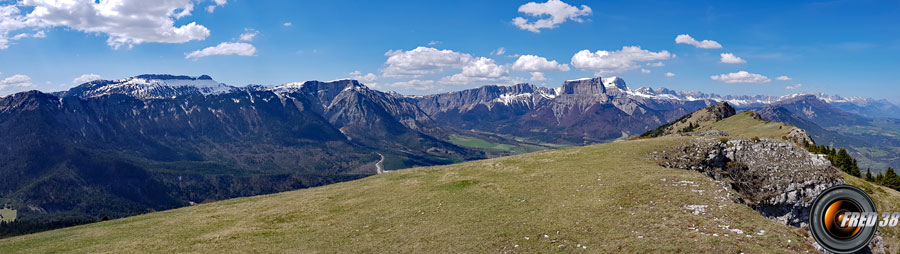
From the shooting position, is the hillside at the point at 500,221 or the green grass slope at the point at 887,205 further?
the green grass slope at the point at 887,205

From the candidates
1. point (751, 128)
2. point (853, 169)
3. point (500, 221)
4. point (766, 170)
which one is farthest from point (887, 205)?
point (751, 128)

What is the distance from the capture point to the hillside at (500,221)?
24417 millimetres

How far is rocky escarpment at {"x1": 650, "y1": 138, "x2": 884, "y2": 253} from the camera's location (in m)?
48.0

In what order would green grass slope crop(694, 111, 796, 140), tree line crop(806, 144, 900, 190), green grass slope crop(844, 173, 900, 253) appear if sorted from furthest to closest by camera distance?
green grass slope crop(694, 111, 796, 140) < tree line crop(806, 144, 900, 190) < green grass slope crop(844, 173, 900, 253)

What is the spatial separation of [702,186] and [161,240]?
153 feet

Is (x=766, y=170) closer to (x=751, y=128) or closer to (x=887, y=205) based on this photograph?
(x=887, y=205)

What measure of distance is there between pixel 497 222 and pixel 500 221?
0.33 meters

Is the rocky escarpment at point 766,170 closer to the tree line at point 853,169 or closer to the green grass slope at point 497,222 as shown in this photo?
the green grass slope at point 497,222

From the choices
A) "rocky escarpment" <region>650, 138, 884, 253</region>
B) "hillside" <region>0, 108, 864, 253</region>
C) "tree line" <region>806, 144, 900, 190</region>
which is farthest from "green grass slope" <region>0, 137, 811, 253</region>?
"tree line" <region>806, 144, 900, 190</region>

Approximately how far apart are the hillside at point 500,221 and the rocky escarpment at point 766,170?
24.2ft

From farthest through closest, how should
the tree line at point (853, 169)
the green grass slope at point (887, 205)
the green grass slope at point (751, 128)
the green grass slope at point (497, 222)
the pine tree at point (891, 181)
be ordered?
the green grass slope at point (751, 128)
the tree line at point (853, 169)
the pine tree at point (891, 181)
the green grass slope at point (887, 205)
the green grass slope at point (497, 222)

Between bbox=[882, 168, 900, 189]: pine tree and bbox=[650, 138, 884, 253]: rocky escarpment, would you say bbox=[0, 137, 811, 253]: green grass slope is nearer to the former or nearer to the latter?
bbox=[650, 138, 884, 253]: rocky escarpment

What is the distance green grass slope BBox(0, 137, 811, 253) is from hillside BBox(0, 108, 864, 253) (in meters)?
0.12

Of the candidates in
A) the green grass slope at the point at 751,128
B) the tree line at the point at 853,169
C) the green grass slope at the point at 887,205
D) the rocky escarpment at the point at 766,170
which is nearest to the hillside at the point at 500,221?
the rocky escarpment at the point at 766,170
